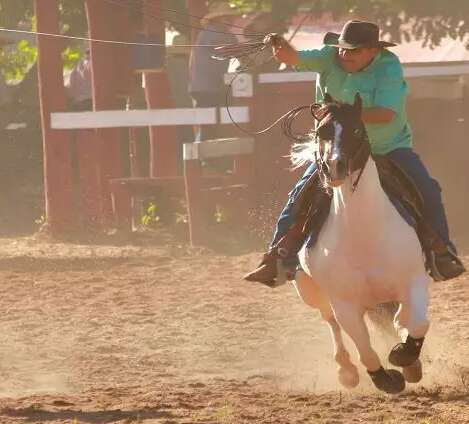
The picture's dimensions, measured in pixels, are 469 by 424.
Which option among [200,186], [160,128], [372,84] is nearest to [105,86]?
[160,128]

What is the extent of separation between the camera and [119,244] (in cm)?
1414

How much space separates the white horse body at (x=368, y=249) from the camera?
6484 millimetres

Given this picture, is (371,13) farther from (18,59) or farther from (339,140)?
(339,140)

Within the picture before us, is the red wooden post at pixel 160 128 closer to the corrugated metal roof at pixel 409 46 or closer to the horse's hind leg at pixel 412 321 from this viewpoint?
the corrugated metal roof at pixel 409 46

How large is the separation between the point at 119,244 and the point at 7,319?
4322 millimetres

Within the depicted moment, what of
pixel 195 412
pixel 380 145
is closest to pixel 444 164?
pixel 380 145

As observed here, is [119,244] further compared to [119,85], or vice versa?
[119,85]

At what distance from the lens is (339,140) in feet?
20.1

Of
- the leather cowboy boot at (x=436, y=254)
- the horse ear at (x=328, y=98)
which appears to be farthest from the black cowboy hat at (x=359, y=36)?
the leather cowboy boot at (x=436, y=254)

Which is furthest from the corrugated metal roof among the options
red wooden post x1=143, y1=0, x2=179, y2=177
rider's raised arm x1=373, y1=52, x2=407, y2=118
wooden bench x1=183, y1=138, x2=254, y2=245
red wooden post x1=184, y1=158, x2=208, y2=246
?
rider's raised arm x1=373, y1=52, x2=407, y2=118

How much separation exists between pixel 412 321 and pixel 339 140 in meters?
1.11

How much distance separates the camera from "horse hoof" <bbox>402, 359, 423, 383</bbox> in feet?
22.9

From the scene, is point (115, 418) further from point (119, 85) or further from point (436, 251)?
point (119, 85)

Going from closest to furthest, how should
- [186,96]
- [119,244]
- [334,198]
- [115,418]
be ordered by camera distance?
1. [115,418]
2. [334,198]
3. [119,244]
4. [186,96]
